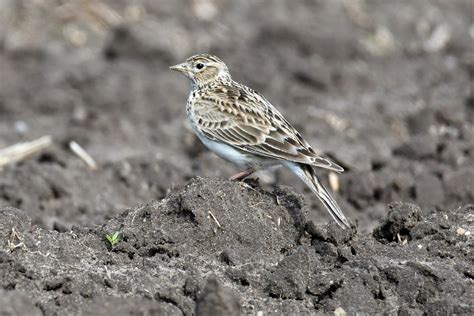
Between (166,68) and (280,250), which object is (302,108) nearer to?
(166,68)

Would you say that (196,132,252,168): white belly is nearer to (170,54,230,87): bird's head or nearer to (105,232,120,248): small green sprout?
(170,54,230,87): bird's head

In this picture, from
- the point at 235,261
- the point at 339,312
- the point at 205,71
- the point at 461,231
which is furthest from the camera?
the point at 205,71

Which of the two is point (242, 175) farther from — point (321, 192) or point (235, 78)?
point (235, 78)

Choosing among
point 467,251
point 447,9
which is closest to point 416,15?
point 447,9

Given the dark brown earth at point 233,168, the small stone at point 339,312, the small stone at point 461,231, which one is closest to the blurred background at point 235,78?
the dark brown earth at point 233,168

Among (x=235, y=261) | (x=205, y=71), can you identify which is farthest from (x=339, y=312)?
(x=205, y=71)

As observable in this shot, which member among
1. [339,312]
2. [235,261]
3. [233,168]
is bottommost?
[233,168]

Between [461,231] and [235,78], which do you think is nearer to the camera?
[461,231]
